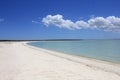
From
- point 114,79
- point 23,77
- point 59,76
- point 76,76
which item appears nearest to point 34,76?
point 23,77

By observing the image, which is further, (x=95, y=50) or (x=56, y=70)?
(x=95, y=50)

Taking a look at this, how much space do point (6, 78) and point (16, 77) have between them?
425mm

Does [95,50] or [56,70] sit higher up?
[56,70]

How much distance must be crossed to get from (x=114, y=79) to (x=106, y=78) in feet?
1.09

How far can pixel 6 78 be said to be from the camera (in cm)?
781

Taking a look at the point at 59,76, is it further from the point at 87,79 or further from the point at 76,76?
the point at 87,79

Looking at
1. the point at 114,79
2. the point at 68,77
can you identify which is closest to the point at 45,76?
the point at 68,77

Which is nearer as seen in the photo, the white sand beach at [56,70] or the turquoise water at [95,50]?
the white sand beach at [56,70]

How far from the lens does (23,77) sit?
8031 mm

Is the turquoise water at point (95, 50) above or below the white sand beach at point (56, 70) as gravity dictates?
below

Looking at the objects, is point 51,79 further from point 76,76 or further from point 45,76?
point 76,76

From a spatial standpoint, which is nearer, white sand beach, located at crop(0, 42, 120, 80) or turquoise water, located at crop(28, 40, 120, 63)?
white sand beach, located at crop(0, 42, 120, 80)

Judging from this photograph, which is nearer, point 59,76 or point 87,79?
point 87,79

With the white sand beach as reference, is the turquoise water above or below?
below
